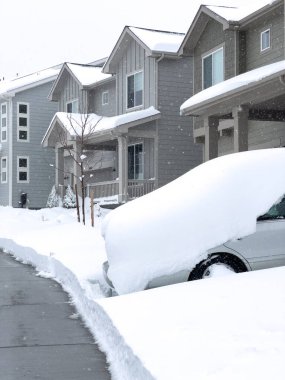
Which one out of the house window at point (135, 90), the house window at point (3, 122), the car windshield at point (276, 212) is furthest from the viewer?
the house window at point (3, 122)

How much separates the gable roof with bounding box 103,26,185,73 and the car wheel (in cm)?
1594

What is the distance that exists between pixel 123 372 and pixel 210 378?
1.37 metres

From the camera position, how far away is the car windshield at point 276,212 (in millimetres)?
7535

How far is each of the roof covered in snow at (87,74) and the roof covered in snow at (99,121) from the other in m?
1.80

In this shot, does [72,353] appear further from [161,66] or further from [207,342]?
[161,66]

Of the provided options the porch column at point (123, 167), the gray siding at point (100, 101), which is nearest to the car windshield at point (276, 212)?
the porch column at point (123, 167)

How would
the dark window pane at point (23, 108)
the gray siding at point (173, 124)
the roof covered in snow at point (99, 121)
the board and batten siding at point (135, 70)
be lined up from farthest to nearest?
the dark window pane at point (23, 108) → the board and batten siding at point (135, 70) → the gray siding at point (173, 124) → the roof covered in snow at point (99, 121)

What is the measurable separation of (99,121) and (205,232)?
1823 cm

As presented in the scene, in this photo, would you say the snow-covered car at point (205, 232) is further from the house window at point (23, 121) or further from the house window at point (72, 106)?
the house window at point (23, 121)

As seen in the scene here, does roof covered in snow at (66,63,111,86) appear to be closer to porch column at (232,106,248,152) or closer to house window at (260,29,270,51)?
house window at (260,29,270,51)

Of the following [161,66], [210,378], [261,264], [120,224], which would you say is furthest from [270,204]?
[161,66]

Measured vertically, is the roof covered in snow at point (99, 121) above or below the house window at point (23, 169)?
above

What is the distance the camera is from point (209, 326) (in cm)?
512

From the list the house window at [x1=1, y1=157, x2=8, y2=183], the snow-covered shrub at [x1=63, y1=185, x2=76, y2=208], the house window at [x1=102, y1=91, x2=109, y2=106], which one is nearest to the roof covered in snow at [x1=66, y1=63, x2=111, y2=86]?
Result: the house window at [x1=102, y1=91, x2=109, y2=106]
